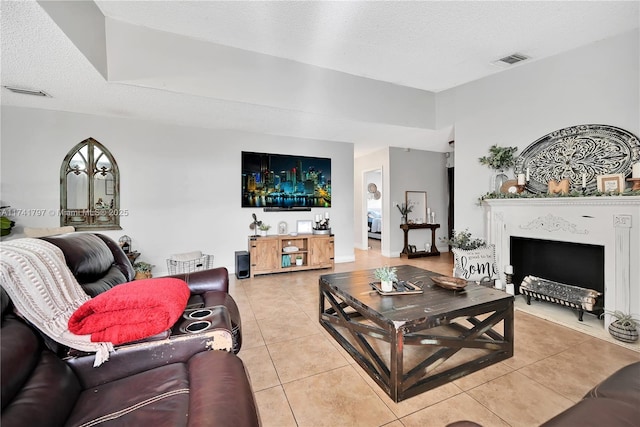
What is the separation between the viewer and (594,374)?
→ 1.76 metres

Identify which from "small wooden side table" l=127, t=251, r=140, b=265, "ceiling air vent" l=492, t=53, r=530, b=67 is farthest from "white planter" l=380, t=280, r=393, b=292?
"small wooden side table" l=127, t=251, r=140, b=265

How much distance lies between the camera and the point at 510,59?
3184mm

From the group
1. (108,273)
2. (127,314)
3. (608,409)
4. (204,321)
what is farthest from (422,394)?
(108,273)

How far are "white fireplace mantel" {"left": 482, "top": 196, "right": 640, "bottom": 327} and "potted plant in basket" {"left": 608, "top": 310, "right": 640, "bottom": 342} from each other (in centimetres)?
9

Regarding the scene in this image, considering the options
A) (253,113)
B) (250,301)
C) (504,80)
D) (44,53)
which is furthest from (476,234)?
(44,53)

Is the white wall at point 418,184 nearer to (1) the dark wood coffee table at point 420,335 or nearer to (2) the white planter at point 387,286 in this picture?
(1) the dark wood coffee table at point 420,335

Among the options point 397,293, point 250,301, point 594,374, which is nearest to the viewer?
point 594,374

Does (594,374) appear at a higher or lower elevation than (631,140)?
lower

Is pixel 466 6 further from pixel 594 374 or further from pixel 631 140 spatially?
pixel 594 374

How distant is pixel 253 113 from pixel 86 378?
10.6 feet

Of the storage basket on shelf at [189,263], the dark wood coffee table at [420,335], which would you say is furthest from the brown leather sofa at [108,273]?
the storage basket on shelf at [189,263]

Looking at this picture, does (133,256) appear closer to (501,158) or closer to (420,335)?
(420,335)

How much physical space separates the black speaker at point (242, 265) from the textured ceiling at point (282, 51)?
205 cm

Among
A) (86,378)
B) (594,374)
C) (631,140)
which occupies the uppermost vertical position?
(631,140)
